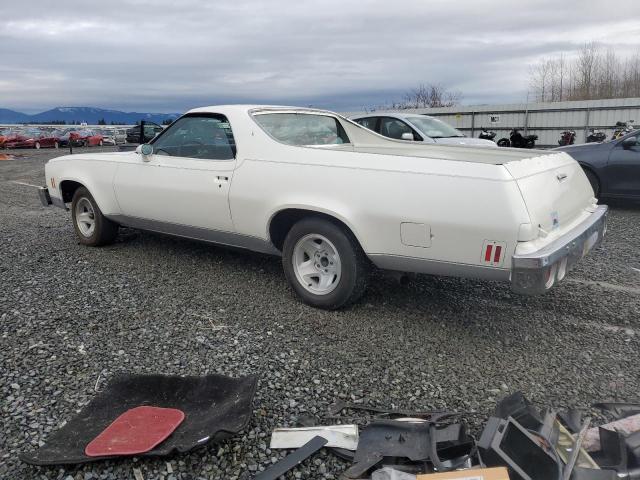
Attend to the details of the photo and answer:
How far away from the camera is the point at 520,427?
87.0 inches

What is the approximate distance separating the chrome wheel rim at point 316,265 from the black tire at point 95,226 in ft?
8.90

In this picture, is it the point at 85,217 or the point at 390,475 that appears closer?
the point at 390,475

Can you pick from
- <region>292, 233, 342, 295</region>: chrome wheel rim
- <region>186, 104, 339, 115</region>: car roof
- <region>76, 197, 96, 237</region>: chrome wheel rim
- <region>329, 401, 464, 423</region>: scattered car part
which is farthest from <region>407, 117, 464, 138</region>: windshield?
<region>329, 401, 464, 423</region>: scattered car part

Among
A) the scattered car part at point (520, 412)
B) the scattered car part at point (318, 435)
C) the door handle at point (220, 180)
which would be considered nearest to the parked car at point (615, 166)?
the door handle at point (220, 180)

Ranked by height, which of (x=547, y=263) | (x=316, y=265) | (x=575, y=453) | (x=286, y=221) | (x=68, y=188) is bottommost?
(x=575, y=453)

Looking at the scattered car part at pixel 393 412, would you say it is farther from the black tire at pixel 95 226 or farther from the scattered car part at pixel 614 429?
the black tire at pixel 95 226

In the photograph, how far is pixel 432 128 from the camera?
10.3 meters

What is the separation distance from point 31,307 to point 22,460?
2.07 metres

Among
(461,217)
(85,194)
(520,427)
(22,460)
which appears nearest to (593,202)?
(461,217)

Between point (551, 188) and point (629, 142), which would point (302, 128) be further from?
point (629, 142)

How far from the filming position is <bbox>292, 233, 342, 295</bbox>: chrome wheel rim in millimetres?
3924

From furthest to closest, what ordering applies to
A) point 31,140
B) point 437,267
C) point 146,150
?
1. point 31,140
2. point 146,150
3. point 437,267

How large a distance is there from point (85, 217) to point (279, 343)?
3520 mm

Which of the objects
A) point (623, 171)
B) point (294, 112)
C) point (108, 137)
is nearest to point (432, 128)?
point (623, 171)
